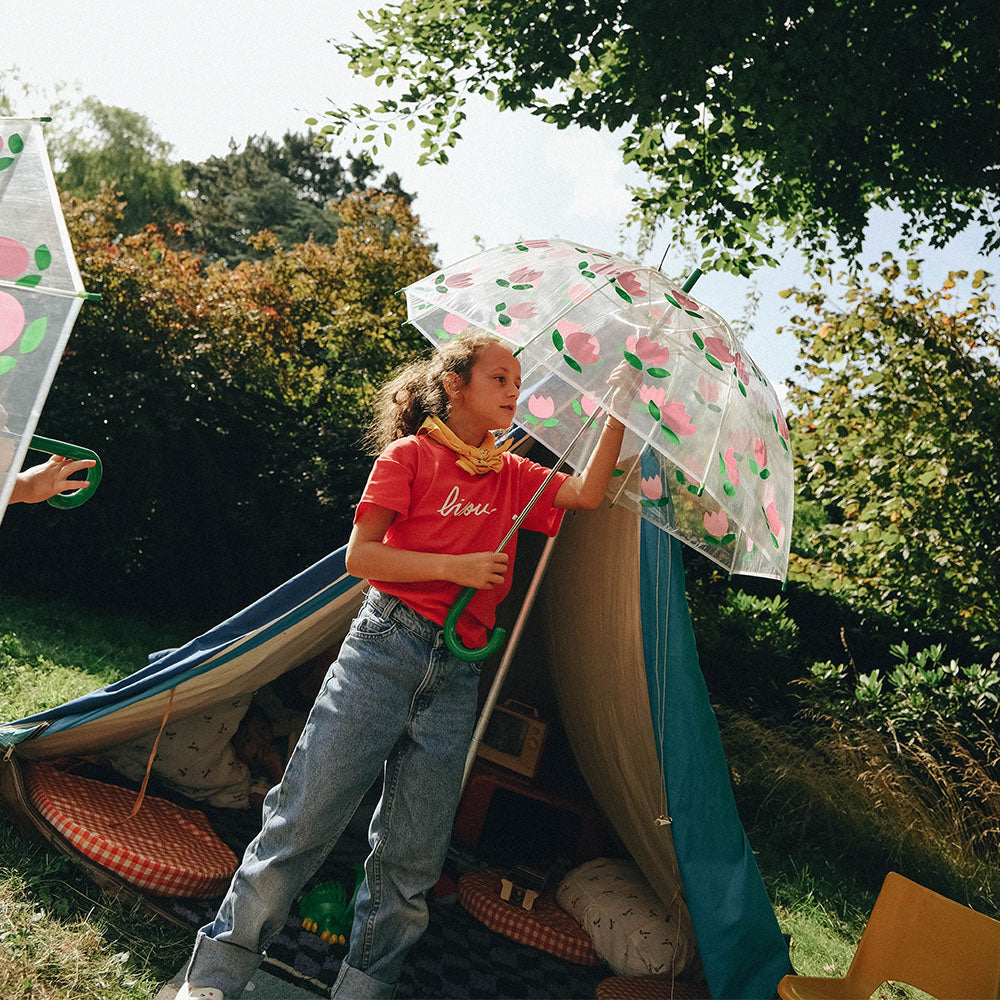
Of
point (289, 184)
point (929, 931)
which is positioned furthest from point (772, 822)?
point (289, 184)

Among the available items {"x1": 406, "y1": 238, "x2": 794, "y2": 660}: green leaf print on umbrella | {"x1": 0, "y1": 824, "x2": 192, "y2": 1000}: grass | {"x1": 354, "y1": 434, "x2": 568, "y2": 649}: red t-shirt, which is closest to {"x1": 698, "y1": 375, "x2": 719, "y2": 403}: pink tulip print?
{"x1": 406, "y1": 238, "x2": 794, "y2": 660}: green leaf print on umbrella

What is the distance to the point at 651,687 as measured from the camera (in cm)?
251

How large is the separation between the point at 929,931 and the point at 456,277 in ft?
6.94

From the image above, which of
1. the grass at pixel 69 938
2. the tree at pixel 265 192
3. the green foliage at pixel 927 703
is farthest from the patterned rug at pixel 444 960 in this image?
the tree at pixel 265 192

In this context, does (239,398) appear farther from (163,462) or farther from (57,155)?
(57,155)

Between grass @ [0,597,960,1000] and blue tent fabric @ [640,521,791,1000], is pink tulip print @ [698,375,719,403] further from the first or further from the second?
grass @ [0,597,960,1000]

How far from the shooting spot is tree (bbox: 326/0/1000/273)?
14.2 ft

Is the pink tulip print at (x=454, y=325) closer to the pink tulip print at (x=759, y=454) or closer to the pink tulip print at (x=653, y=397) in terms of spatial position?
the pink tulip print at (x=653, y=397)

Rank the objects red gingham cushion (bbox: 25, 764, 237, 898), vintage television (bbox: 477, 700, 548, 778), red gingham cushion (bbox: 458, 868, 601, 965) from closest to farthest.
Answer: red gingham cushion (bbox: 25, 764, 237, 898) → red gingham cushion (bbox: 458, 868, 601, 965) → vintage television (bbox: 477, 700, 548, 778)

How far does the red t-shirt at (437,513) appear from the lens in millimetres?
1990

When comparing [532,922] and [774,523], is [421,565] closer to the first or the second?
[774,523]

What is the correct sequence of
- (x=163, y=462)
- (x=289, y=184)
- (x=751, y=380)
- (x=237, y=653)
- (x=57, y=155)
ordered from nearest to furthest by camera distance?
(x=751, y=380)
(x=237, y=653)
(x=163, y=462)
(x=57, y=155)
(x=289, y=184)

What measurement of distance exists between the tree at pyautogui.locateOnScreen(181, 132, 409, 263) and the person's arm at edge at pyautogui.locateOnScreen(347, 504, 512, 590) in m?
22.3

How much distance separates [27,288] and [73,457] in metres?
0.47
